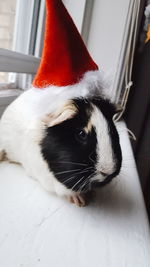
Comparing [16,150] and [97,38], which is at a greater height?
[97,38]

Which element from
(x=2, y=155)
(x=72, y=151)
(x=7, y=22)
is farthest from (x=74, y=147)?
(x=7, y=22)

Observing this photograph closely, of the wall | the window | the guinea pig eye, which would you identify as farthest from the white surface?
the wall

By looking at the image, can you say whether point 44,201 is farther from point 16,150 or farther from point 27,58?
point 27,58

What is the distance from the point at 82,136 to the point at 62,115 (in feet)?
0.19

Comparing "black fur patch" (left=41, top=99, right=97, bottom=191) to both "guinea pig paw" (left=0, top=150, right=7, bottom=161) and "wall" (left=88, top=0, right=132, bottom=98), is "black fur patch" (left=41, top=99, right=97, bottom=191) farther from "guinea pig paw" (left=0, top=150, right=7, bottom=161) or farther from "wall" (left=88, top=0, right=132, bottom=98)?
"wall" (left=88, top=0, right=132, bottom=98)

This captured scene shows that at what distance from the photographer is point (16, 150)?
626 millimetres

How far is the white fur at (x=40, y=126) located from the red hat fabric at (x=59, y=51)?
0.02 meters

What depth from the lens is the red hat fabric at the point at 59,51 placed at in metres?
0.56

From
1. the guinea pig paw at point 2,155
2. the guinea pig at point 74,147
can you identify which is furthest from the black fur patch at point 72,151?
the guinea pig paw at point 2,155

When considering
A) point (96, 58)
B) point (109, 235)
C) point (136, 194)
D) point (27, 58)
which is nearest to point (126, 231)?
point (109, 235)

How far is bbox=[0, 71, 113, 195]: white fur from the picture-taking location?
0.50 metres

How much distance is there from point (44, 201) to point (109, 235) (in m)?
0.15

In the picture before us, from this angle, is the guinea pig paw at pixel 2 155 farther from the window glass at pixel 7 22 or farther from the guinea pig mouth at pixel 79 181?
the window glass at pixel 7 22

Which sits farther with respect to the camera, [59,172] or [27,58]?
[27,58]
